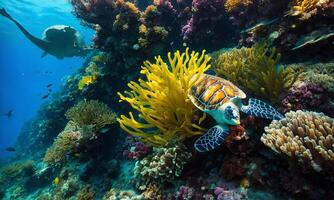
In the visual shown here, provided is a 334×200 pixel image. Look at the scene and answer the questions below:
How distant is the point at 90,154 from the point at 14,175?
7.50 meters

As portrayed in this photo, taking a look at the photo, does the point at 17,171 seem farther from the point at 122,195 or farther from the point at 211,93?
the point at 211,93

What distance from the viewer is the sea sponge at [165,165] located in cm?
407

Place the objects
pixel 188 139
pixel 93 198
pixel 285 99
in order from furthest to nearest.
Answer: pixel 93 198
pixel 188 139
pixel 285 99

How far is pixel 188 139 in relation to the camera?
426 centimetres

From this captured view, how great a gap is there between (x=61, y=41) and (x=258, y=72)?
38.2ft

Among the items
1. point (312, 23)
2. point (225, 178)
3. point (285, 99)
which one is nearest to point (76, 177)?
point (225, 178)

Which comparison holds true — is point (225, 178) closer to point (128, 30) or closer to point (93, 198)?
point (93, 198)

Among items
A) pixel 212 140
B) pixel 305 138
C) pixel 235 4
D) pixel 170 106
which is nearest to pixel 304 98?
pixel 305 138

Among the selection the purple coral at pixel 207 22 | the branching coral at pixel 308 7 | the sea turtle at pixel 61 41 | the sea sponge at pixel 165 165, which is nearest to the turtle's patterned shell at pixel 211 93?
the sea sponge at pixel 165 165

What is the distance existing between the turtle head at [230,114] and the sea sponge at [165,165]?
990 mm

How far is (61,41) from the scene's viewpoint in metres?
13.1

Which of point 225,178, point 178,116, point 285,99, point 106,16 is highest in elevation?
point 106,16

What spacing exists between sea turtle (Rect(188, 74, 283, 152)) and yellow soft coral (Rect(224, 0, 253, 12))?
346 cm

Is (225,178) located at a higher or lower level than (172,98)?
lower
